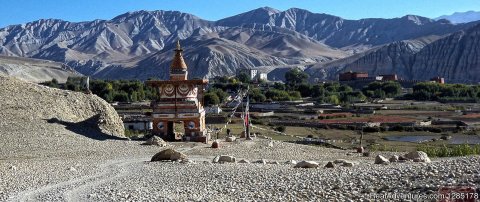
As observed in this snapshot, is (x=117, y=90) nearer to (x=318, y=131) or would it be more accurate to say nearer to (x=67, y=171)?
(x=318, y=131)

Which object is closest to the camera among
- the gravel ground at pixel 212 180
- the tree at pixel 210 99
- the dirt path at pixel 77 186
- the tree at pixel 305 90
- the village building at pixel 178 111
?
the gravel ground at pixel 212 180

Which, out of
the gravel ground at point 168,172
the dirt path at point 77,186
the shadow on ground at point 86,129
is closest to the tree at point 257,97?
the shadow on ground at point 86,129

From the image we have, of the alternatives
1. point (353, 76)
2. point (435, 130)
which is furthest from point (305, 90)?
point (435, 130)

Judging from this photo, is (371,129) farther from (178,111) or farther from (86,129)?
(86,129)

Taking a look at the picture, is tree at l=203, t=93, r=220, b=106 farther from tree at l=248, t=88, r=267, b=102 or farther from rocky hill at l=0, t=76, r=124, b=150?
rocky hill at l=0, t=76, r=124, b=150

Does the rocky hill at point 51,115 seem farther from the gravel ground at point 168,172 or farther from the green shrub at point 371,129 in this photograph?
the green shrub at point 371,129

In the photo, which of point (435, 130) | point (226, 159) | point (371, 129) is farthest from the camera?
point (435, 130)

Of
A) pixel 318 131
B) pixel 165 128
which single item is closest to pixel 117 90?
pixel 318 131

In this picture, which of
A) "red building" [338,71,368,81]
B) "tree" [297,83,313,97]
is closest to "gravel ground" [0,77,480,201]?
"tree" [297,83,313,97]

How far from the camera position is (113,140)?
38438 mm

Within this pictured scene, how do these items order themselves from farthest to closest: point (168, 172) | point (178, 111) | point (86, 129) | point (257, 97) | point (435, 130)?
point (257, 97) < point (435, 130) < point (178, 111) < point (86, 129) < point (168, 172)

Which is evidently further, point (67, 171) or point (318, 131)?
point (318, 131)

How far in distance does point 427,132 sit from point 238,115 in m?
28.1

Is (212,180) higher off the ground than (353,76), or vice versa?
(353,76)
